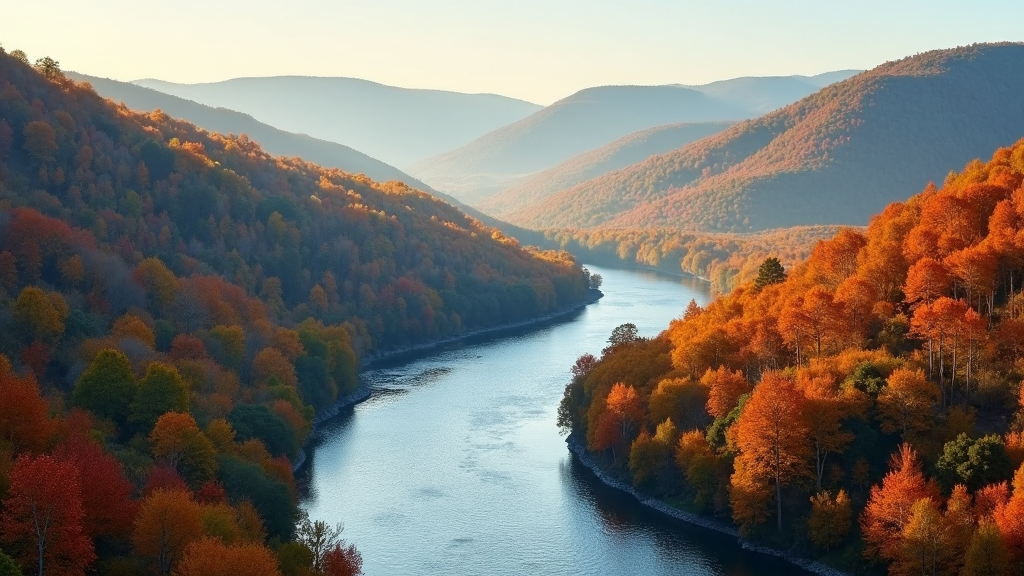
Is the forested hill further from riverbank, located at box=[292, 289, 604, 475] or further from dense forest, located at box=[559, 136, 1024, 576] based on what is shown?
dense forest, located at box=[559, 136, 1024, 576]

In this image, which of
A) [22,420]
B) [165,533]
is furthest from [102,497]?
[22,420]

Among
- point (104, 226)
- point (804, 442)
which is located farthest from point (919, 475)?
point (104, 226)

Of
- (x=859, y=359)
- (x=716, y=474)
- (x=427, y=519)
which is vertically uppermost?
(x=859, y=359)

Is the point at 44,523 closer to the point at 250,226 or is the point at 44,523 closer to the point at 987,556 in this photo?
the point at 987,556

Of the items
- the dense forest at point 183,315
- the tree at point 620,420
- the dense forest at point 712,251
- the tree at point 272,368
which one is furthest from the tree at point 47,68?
the dense forest at point 712,251

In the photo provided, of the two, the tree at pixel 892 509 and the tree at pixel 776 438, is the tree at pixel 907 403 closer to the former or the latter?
the tree at pixel 892 509

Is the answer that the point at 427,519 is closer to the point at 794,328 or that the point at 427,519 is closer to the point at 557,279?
the point at 794,328
